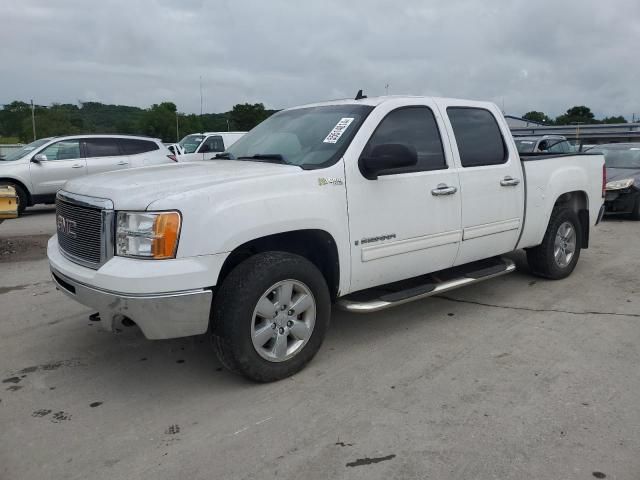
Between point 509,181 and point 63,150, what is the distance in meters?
10.5

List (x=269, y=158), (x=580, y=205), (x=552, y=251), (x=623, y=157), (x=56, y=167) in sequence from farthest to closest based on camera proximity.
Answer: (x=56, y=167)
(x=623, y=157)
(x=580, y=205)
(x=552, y=251)
(x=269, y=158)

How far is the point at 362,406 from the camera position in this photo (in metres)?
3.36

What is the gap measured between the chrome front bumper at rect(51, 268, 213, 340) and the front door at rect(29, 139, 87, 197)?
981 centimetres

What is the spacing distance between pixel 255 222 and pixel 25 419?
177 centimetres

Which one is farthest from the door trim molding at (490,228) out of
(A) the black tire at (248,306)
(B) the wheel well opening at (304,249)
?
(A) the black tire at (248,306)

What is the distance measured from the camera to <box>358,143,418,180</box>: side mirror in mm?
3889

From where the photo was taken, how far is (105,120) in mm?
64438

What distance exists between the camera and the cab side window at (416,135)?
430cm

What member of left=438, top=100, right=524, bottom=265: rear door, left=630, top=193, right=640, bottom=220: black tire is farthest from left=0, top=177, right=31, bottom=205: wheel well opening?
left=630, top=193, right=640, bottom=220: black tire

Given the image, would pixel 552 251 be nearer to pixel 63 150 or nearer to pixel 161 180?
pixel 161 180

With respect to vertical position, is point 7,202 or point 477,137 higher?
point 477,137

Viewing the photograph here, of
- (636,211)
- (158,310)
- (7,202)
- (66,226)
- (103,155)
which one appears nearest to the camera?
(158,310)

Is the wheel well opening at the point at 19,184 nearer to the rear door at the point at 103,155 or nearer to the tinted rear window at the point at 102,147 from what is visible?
the rear door at the point at 103,155

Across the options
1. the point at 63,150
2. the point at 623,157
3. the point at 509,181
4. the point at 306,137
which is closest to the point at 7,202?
the point at 306,137
